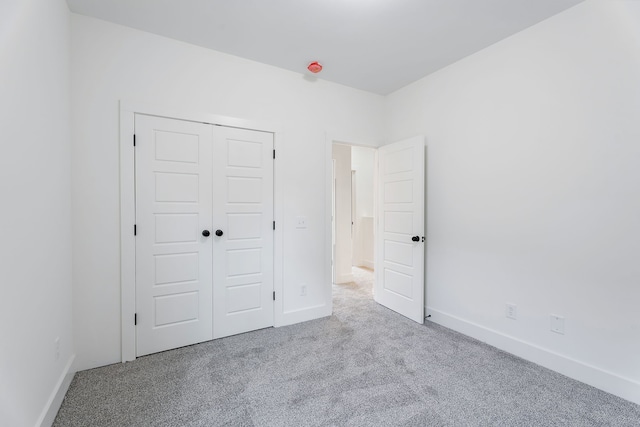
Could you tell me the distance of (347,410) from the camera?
5.49 ft

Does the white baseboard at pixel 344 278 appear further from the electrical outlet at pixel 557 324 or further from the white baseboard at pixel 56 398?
the white baseboard at pixel 56 398

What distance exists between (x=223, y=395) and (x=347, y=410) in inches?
32.9

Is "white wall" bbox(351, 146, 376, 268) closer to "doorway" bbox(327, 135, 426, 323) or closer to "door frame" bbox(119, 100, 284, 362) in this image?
"doorway" bbox(327, 135, 426, 323)

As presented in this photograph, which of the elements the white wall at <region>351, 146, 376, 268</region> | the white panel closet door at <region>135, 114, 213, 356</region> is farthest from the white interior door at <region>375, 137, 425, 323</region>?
the white wall at <region>351, 146, 376, 268</region>

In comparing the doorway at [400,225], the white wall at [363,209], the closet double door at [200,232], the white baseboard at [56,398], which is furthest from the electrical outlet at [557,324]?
the white wall at [363,209]

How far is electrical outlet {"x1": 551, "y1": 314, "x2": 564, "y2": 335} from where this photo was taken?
2086mm

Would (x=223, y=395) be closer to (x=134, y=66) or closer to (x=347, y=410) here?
(x=347, y=410)

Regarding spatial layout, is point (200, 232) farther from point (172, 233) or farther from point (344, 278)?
point (344, 278)

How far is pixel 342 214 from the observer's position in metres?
4.74

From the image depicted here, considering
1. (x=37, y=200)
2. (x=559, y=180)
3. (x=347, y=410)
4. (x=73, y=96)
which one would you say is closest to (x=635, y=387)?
(x=559, y=180)

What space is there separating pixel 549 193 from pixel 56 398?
12.2ft

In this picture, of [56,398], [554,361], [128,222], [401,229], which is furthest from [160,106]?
[554,361]

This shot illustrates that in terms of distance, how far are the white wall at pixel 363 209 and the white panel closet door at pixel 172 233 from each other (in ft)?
12.7

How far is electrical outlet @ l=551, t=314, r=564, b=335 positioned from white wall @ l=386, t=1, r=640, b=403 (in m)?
0.04
